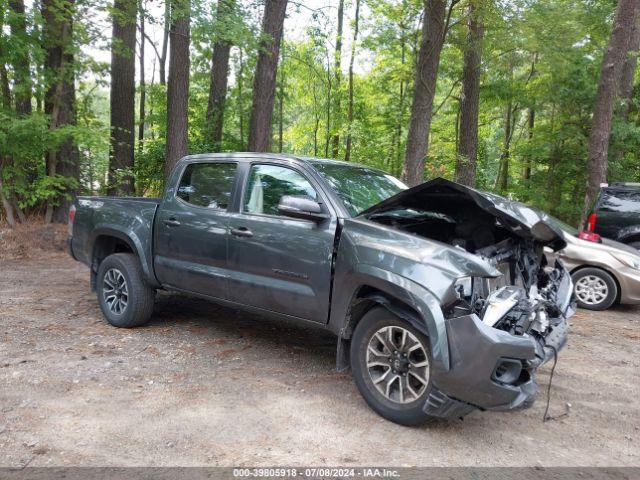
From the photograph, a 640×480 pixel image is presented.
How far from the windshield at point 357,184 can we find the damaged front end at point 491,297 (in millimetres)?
264

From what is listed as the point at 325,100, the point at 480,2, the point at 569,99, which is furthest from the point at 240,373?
the point at 325,100

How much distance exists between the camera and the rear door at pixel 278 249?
3967 mm

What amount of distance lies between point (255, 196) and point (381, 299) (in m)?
1.70

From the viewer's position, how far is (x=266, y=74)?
11219 mm

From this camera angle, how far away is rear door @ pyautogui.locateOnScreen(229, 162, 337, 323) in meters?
3.97

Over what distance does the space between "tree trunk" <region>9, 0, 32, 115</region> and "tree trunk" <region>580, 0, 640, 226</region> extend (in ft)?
37.7

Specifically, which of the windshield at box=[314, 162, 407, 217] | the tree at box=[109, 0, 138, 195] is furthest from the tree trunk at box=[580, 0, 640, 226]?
the tree at box=[109, 0, 138, 195]

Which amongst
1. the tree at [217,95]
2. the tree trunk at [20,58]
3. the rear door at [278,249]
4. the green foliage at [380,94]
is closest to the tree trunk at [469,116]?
the green foliage at [380,94]

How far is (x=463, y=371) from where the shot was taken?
119 inches

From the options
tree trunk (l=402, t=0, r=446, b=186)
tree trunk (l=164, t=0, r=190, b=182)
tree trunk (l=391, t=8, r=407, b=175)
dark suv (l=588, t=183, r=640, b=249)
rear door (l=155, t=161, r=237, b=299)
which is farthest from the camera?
tree trunk (l=391, t=8, r=407, b=175)

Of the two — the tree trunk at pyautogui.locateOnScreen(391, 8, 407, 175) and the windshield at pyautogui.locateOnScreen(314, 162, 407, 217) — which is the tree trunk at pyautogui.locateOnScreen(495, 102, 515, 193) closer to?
the tree trunk at pyautogui.locateOnScreen(391, 8, 407, 175)

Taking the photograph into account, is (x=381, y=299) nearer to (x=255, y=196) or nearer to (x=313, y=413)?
(x=313, y=413)

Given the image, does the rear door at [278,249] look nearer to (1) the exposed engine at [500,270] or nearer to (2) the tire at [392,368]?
(2) the tire at [392,368]

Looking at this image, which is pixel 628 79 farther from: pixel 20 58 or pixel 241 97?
pixel 20 58
